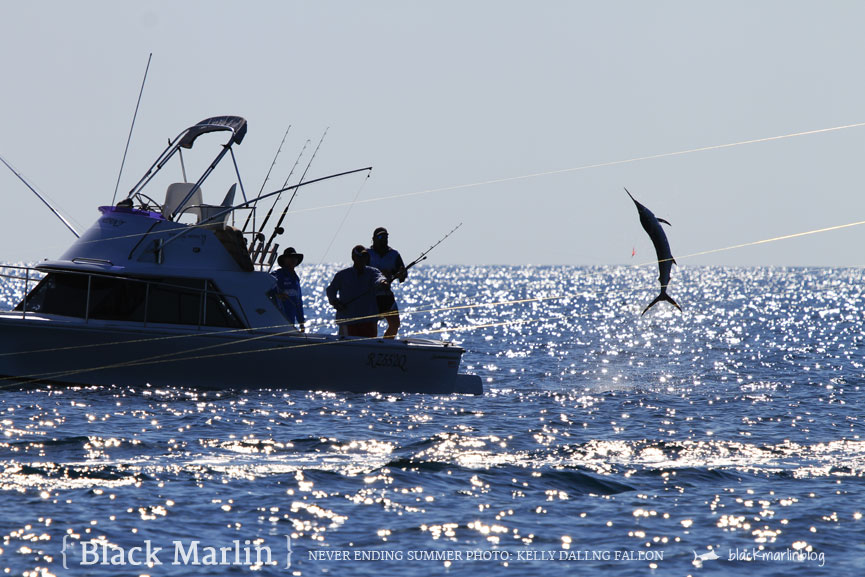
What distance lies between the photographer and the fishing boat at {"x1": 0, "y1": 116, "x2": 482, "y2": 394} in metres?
14.0

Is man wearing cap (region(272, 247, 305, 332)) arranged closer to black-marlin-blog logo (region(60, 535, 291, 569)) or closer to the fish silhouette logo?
black-marlin-blog logo (region(60, 535, 291, 569))

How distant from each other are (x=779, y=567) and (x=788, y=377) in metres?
15.0

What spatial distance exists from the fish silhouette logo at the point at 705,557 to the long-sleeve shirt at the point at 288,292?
28.0 feet

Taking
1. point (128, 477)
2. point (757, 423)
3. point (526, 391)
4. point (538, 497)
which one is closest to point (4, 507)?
point (128, 477)

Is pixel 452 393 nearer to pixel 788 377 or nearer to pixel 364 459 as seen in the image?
pixel 364 459

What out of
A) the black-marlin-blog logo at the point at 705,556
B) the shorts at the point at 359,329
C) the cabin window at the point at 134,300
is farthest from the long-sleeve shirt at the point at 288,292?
the black-marlin-blog logo at the point at 705,556

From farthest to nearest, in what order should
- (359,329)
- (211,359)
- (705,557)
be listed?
(359,329) < (211,359) < (705,557)

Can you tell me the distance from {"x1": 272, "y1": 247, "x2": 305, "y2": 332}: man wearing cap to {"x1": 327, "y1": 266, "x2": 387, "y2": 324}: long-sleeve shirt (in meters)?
0.63

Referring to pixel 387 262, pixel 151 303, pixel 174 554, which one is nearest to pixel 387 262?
pixel 387 262

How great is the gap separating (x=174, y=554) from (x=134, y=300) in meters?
7.24

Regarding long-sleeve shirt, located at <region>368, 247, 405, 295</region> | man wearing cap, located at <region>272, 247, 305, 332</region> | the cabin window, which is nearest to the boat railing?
the cabin window

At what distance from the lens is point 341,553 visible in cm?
771

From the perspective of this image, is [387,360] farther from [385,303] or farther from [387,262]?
[387,262]

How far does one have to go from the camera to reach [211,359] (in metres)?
14.4
